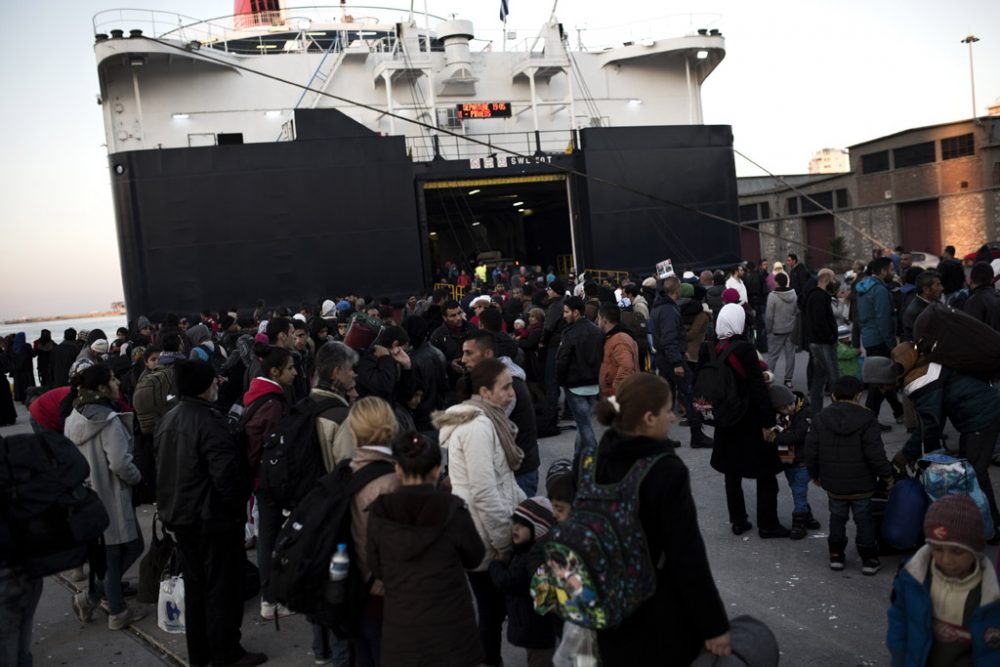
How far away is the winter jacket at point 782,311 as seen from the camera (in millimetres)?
9242

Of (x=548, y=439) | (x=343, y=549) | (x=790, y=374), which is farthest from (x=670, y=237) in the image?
(x=343, y=549)

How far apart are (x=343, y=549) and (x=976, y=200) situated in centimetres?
3570

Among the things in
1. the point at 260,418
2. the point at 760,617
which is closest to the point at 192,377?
the point at 260,418

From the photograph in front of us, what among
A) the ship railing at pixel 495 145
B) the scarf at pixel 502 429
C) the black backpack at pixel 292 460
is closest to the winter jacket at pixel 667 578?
the scarf at pixel 502 429

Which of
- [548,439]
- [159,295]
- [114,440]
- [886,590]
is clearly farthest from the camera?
[159,295]

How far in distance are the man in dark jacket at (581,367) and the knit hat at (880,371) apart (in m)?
2.19

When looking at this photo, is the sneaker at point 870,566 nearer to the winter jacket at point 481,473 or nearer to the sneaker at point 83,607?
the winter jacket at point 481,473

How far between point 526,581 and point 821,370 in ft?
19.4

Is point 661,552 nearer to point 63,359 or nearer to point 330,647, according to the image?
point 330,647

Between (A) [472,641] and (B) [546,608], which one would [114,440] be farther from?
(B) [546,608]

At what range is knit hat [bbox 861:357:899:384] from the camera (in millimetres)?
5348

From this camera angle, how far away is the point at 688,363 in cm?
920

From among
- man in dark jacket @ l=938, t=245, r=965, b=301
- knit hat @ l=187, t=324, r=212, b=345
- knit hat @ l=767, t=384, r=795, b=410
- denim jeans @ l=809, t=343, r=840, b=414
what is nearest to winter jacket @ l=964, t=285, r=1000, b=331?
man in dark jacket @ l=938, t=245, r=965, b=301

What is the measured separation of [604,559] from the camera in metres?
2.51
